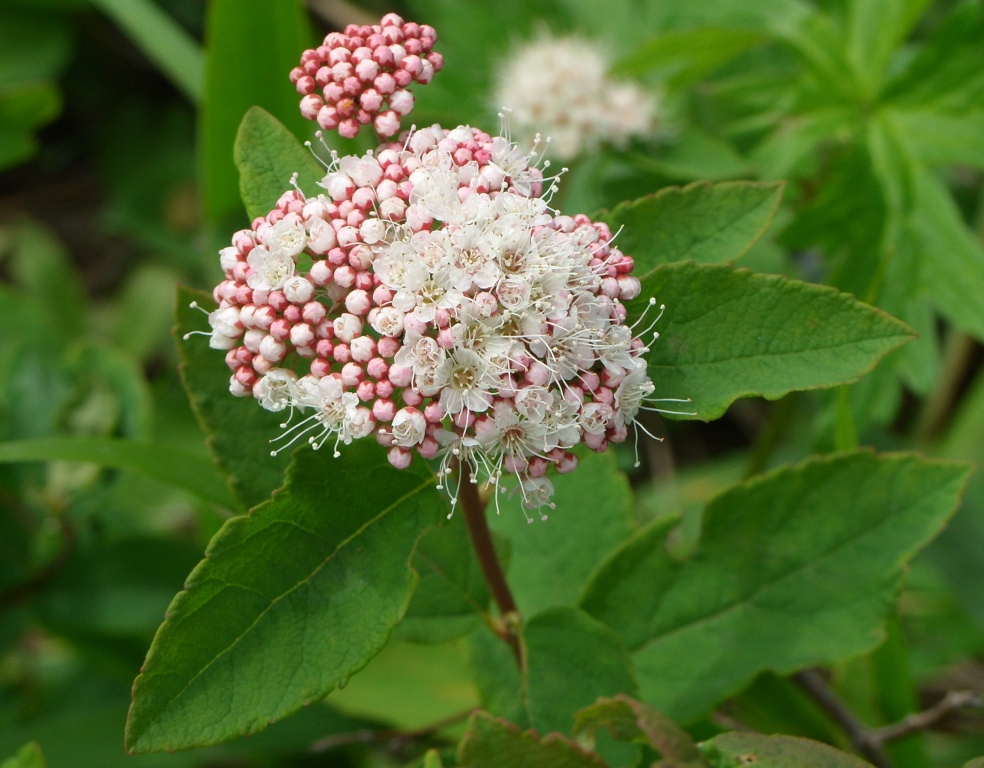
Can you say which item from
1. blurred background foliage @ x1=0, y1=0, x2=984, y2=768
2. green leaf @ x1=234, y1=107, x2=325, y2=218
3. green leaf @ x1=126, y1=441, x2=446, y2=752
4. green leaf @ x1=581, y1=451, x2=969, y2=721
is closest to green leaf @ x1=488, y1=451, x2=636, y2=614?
green leaf @ x1=581, y1=451, x2=969, y2=721

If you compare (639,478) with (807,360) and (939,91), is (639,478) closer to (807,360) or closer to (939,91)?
(939,91)

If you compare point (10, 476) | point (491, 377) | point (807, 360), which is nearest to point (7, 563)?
point (10, 476)

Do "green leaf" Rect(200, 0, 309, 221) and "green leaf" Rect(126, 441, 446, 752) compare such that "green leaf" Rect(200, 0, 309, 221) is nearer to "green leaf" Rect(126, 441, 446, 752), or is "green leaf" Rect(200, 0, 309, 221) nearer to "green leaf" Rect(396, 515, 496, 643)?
"green leaf" Rect(396, 515, 496, 643)

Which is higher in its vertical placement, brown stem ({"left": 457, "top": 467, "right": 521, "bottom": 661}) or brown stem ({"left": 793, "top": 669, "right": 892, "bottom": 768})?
brown stem ({"left": 457, "top": 467, "right": 521, "bottom": 661})

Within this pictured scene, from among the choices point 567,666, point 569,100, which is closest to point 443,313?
point 567,666

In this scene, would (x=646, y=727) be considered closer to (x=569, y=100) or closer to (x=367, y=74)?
(x=367, y=74)

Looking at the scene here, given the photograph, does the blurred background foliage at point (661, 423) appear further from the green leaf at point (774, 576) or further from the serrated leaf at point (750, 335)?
the serrated leaf at point (750, 335)
